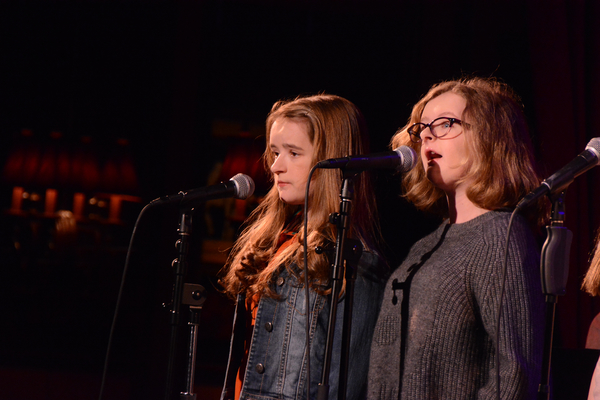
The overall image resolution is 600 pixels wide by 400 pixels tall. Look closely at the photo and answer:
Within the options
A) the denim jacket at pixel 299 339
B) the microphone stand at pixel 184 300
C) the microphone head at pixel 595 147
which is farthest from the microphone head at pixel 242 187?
the microphone head at pixel 595 147

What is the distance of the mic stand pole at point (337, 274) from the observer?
4.33 feet

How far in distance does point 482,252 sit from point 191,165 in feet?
7.48

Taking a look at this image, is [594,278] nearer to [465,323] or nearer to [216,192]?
[465,323]

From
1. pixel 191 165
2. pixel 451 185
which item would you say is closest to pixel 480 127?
pixel 451 185

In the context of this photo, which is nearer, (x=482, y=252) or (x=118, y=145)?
(x=482, y=252)

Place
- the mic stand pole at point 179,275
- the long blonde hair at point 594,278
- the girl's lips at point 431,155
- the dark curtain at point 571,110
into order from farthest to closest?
the dark curtain at point 571,110 → the long blonde hair at point 594,278 → the girl's lips at point 431,155 → the mic stand pole at point 179,275

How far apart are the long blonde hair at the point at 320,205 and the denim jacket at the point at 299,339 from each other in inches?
2.3

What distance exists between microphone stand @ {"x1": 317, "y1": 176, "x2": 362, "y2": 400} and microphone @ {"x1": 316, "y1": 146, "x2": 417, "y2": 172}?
3 cm

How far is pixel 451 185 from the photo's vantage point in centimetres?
166

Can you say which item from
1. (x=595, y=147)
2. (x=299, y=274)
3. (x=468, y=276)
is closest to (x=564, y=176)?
(x=595, y=147)

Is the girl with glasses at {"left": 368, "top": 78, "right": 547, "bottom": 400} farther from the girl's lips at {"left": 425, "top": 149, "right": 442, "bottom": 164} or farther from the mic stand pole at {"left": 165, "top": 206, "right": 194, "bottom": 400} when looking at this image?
the mic stand pole at {"left": 165, "top": 206, "right": 194, "bottom": 400}

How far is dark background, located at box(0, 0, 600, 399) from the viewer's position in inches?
100

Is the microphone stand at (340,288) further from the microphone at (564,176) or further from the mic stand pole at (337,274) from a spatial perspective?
the microphone at (564,176)

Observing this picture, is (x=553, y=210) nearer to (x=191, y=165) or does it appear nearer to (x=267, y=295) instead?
(x=267, y=295)
